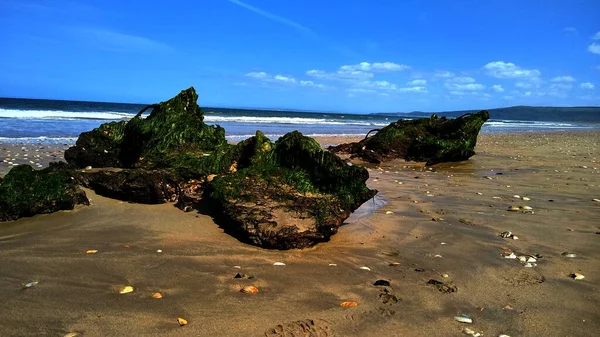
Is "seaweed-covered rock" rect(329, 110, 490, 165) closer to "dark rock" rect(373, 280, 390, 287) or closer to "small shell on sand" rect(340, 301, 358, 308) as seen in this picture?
"dark rock" rect(373, 280, 390, 287)

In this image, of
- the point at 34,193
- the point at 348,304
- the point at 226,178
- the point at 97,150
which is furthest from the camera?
the point at 97,150

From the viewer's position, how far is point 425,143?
1199 centimetres

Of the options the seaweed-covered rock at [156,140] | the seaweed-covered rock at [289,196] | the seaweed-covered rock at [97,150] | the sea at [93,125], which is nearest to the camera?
the seaweed-covered rock at [289,196]

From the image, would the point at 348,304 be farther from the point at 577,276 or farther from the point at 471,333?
the point at 577,276

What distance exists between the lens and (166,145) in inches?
264

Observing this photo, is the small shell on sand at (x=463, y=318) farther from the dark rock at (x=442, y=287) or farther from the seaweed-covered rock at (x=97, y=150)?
the seaweed-covered rock at (x=97, y=150)

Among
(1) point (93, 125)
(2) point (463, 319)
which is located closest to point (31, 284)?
(2) point (463, 319)

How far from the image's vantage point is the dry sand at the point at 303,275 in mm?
2746

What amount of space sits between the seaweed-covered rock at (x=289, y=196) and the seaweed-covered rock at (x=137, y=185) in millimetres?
552

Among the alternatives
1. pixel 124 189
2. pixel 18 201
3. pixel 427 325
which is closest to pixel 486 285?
pixel 427 325

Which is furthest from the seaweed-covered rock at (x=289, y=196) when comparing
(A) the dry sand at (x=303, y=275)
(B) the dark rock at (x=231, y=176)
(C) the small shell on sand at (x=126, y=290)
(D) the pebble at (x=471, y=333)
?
(D) the pebble at (x=471, y=333)

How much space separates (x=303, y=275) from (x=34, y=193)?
10.9 feet

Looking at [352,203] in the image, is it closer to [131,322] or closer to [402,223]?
[402,223]

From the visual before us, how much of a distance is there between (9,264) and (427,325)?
10.9ft
